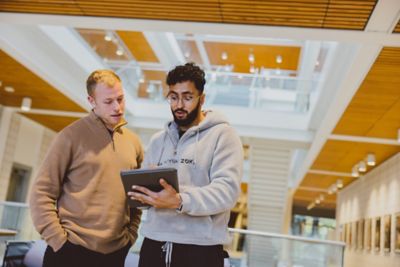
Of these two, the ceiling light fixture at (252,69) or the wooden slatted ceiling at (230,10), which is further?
the ceiling light fixture at (252,69)

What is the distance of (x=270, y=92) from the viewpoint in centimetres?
1278

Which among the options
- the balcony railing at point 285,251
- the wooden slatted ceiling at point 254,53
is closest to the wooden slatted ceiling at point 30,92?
the balcony railing at point 285,251

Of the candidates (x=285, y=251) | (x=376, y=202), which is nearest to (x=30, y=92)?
(x=285, y=251)

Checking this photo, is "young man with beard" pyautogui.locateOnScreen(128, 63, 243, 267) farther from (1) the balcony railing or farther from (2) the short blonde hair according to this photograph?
(1) the balcony railing

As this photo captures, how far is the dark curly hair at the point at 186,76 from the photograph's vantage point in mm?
2061

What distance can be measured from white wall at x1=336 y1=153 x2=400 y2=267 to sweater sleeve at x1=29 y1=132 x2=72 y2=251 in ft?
29.4

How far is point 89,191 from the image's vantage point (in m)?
2.27

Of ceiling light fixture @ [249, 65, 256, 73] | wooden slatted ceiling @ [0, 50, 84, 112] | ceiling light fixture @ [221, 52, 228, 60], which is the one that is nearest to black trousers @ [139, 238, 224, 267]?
wooden slatted ceiling @ [0, 50, 84, 112]

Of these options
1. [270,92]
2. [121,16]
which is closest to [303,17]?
[121,16]

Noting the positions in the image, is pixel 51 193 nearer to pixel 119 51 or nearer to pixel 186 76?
pixel 186 76

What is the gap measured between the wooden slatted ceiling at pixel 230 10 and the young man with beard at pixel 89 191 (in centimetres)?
279

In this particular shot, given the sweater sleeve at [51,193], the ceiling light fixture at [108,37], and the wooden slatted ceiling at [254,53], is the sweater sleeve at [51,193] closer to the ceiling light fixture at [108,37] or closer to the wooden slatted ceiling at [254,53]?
the ceiling light fixture at [108,37]

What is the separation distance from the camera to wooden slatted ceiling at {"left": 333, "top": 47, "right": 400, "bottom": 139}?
6141 mm

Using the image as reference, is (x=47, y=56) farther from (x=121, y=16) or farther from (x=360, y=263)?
(x=360, y=263)
